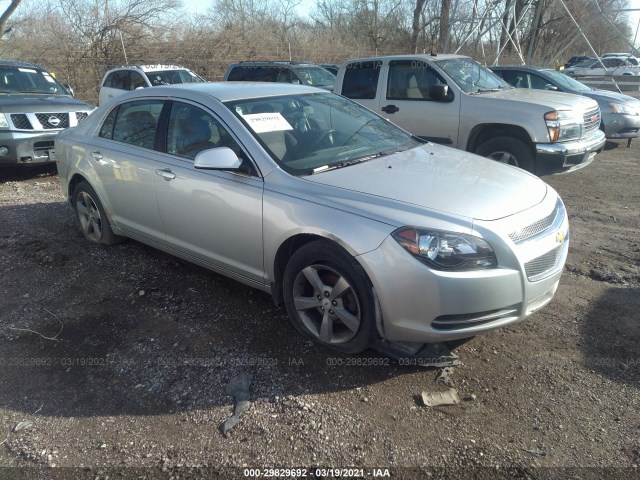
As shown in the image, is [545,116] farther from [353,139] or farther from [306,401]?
[306,401]

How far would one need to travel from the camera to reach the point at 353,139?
395 cm

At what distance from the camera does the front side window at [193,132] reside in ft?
12.2

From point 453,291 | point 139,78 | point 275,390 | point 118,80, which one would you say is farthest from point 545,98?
point 118,80

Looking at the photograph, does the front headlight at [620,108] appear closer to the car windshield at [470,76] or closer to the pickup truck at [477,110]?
the pickup truck at [477,110]

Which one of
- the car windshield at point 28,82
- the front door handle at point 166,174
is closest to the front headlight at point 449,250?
the front door handle at point 166,174

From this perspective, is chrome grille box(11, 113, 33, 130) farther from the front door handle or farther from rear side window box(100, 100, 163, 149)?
the front door handle

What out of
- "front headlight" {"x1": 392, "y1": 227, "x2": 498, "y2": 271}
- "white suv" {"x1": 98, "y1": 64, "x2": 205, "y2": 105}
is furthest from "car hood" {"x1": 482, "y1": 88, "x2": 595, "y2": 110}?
"white suv" {"x1": 98, "y1": 64, "x2": 205, "y2": 105}

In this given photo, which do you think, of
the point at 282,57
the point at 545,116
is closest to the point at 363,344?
the point at 545,116

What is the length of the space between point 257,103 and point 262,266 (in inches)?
51.0

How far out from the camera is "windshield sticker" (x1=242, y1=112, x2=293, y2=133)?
11.9 ft

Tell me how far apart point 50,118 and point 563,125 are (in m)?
7.82

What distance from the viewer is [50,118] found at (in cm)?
832

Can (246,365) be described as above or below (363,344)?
below

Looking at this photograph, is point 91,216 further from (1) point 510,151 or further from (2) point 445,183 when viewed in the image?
(1) point 510,151
